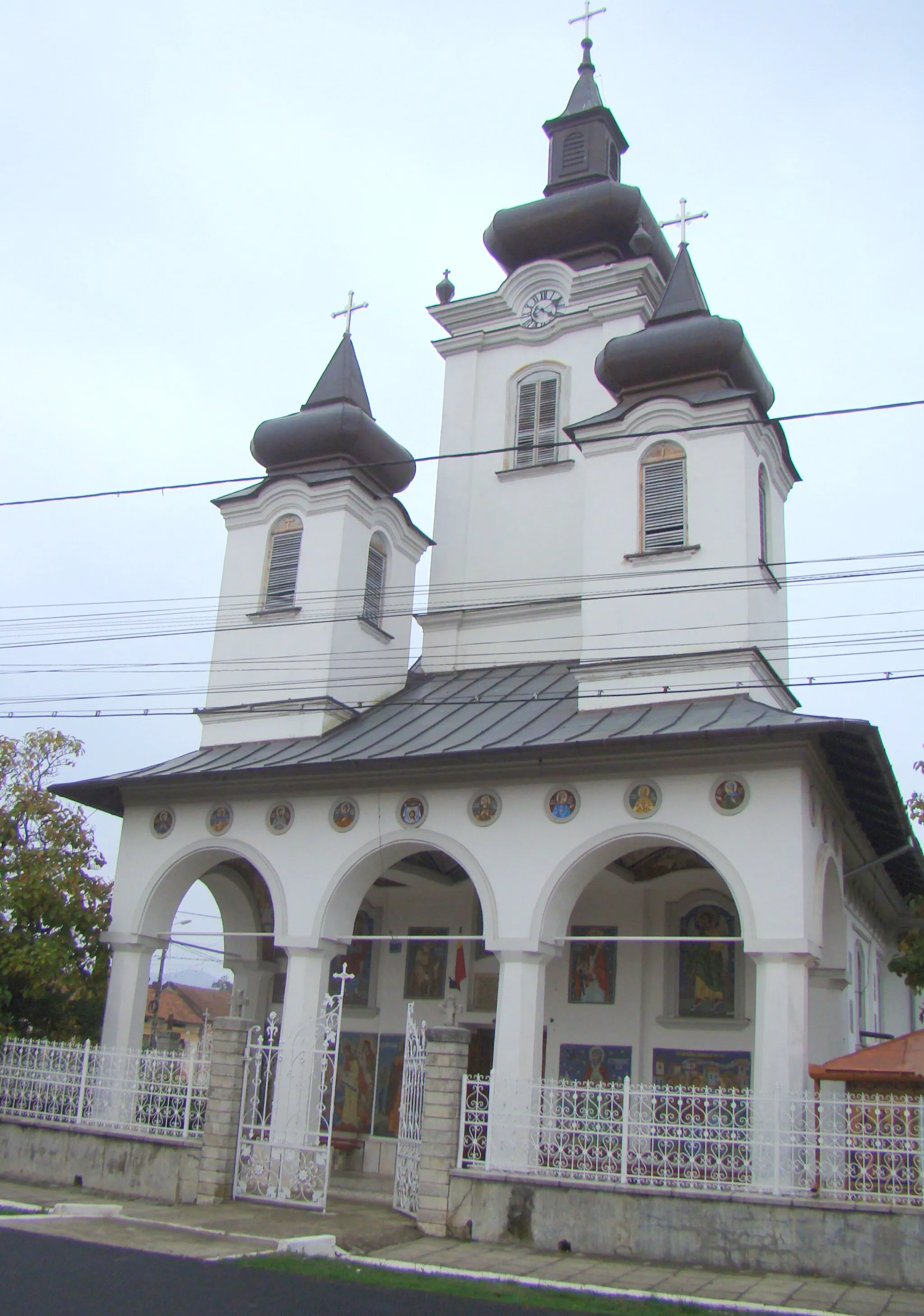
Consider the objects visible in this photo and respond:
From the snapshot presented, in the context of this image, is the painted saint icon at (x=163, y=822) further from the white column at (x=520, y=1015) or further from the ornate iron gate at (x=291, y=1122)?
the white column at (x=520, y=1015)

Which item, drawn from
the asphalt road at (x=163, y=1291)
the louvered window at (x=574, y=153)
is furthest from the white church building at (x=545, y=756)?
the asphalt road at (x=163, y=1291)

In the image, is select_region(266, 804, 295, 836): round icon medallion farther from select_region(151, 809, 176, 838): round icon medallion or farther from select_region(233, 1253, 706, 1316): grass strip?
select_region(233, 1253, 706, 1316): grass strip

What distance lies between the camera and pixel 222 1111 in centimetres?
1253

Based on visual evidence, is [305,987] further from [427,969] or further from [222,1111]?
[427,969]

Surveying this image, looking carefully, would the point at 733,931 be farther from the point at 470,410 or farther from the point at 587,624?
the point at 470,410

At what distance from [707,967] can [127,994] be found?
7177 millimetres

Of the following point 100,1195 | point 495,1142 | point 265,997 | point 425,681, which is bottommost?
point 100,1195

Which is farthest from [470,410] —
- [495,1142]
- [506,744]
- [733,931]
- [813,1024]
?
[495,1142]

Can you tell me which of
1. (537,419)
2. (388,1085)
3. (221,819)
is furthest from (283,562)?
(388,1085)

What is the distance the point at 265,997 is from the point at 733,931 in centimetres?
700

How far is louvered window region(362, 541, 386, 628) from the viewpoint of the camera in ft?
58.7

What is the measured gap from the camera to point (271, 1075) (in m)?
15.3

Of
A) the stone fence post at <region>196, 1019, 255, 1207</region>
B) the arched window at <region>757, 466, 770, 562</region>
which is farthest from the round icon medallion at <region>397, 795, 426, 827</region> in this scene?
the arched window at <region>757, 466, 770, 562</region>

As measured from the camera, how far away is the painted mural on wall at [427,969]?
16.2 meters
